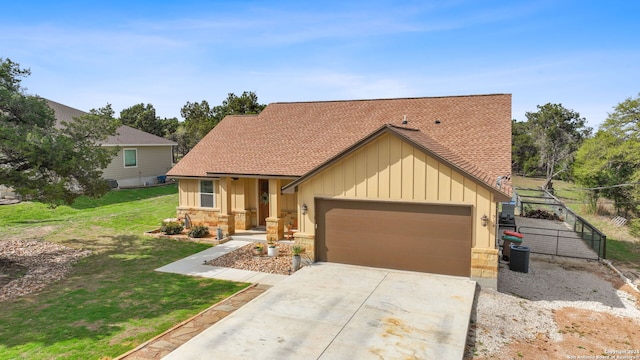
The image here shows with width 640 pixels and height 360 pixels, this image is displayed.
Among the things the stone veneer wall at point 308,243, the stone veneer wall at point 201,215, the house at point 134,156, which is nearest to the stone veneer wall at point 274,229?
the stone veneer wall at point 308,243

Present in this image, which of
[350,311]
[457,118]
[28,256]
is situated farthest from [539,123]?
[28,256]

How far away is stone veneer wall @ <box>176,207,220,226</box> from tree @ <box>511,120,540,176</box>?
48.0m

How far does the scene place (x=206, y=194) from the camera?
17609 mm

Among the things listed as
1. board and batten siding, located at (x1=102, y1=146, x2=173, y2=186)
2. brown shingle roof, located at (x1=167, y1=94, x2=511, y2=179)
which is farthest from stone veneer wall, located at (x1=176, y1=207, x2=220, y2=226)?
board and batten siding, located at (x1=102, y1=146, x2=173, y2=186)

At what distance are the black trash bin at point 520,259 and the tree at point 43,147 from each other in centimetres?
1416

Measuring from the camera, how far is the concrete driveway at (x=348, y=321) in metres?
6.91

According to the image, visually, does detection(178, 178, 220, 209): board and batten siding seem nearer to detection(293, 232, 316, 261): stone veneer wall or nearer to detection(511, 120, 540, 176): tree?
detection(293, 232, 316, 261): stone veneer wall

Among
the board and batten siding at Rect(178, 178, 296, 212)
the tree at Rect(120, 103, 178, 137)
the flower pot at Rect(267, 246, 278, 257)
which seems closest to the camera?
the flower pot at Rect(267, 246, 278, 257)

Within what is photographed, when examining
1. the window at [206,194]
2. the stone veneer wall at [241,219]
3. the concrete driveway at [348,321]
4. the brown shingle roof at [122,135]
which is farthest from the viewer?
the brown shingle roof at [122,135]

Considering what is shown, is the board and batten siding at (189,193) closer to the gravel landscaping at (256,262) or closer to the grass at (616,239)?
the gravel landscaping at (256,262)

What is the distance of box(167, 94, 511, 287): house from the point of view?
1072 cm

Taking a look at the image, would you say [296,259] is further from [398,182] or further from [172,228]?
[172,228]

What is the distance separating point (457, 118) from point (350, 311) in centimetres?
1099

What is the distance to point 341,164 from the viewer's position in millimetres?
11898
